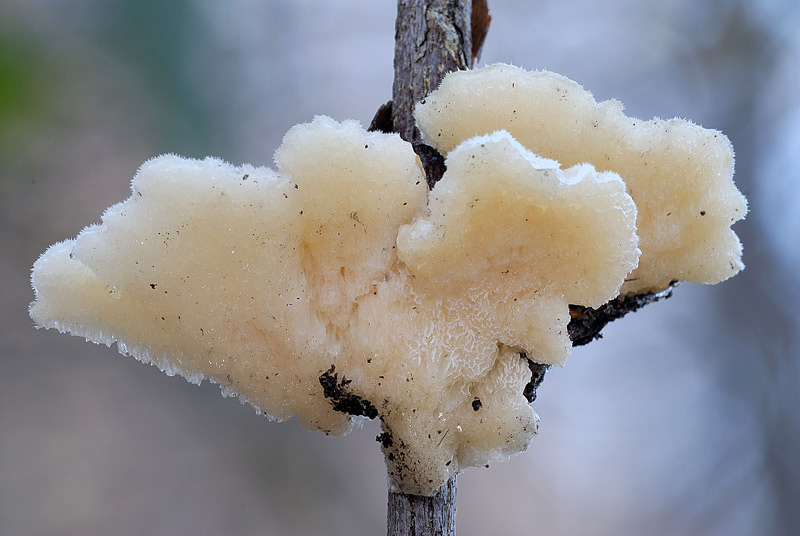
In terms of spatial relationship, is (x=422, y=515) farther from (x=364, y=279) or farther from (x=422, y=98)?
(x=422, y=98)

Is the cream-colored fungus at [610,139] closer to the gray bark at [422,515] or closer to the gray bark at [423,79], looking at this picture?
the gray bark at [423,79]

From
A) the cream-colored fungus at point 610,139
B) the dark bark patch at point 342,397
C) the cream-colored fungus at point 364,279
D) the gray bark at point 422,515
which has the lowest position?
the gray bark at point 422,515

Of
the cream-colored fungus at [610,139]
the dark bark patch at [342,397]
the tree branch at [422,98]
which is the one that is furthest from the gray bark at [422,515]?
the cream-colored fungus at [610,139]

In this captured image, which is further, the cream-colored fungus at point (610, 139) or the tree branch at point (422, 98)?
the tree branch at point (422, 98)

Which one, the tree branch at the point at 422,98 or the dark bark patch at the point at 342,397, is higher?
the tree branch at the point at 422,98

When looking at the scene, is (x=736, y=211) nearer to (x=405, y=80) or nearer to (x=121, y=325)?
(x=405, y=80)

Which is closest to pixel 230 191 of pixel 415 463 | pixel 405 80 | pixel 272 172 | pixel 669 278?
pixel 272 172

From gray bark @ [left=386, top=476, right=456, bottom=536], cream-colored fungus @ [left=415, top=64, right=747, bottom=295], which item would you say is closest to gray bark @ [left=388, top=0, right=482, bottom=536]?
gray bark @ [left=386, top=476, right=456, bottom=536]

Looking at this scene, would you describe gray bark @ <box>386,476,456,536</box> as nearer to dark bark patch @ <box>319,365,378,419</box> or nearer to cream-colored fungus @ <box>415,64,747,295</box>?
dark bark patch @ <box>319,365,378,419</box>

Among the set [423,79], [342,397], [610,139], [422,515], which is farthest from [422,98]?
[422,515]

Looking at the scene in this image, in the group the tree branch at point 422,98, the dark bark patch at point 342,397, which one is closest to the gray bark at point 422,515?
the tree branch at point 422,98
